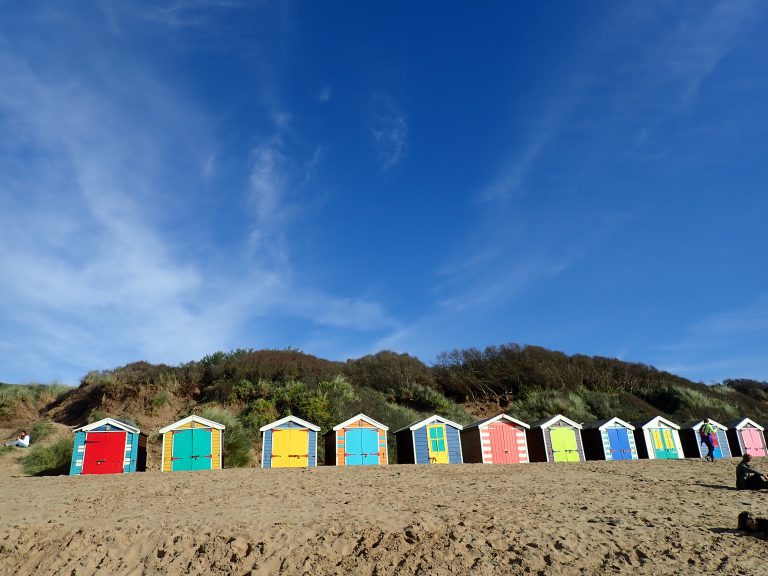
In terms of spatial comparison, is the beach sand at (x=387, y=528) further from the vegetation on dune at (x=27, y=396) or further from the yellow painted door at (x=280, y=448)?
the vegetation on dune at (x=27, y=396)

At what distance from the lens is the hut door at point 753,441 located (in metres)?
26.6

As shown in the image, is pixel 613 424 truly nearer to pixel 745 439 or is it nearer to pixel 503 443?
pixel 503 443

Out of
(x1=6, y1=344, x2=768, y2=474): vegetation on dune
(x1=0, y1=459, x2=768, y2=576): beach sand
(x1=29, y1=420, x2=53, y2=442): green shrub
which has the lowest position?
(x1=0, y1=459, x2=768, y2=576): beach sand

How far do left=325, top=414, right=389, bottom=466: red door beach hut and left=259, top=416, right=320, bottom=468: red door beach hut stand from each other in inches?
39.8

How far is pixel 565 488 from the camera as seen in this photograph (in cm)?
1483

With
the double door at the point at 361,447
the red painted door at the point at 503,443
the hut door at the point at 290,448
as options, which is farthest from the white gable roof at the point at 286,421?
the red painted door at the point at 503,443

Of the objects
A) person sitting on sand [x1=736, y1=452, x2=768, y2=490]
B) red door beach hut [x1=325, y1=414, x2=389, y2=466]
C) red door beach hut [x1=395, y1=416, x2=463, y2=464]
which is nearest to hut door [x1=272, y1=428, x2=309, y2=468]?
red door beach hut [x1=325, y1=414, x2=389, y2=466]

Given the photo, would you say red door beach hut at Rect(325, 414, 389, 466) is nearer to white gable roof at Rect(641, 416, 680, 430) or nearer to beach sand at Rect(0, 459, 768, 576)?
beach sand at Rect(0, 459, 768, 576)

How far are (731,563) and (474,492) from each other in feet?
20.9

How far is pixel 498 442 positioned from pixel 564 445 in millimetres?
3160

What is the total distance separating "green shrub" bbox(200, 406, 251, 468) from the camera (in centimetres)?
2497

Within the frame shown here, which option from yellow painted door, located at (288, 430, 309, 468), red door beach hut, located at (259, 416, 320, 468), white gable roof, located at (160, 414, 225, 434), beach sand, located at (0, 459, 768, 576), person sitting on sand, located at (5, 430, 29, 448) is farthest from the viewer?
person sitting on sand, located at (5, 430, 29, 448)

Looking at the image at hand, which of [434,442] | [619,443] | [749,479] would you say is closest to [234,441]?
[434,442]

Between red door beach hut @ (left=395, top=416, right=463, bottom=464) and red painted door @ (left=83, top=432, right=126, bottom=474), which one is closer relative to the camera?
red painted door @ (left=83, top=432, right=126, bottom=474)
